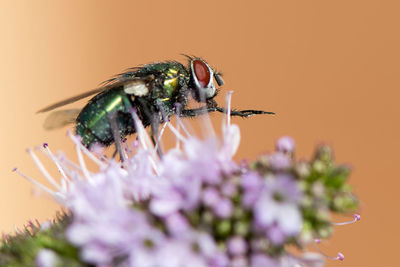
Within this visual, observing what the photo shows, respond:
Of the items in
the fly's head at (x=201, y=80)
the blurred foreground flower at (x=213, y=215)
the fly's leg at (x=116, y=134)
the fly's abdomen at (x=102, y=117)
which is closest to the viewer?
the blurred foreground flower at (x=213, y=215)

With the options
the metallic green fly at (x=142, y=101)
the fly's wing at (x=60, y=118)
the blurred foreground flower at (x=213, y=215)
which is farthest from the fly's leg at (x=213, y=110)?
the blurred foreground flower at (x=213, y=215)

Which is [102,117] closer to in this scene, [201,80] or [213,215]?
[201,80]

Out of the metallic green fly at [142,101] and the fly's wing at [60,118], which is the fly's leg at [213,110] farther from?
the fly's wing at [60,118]

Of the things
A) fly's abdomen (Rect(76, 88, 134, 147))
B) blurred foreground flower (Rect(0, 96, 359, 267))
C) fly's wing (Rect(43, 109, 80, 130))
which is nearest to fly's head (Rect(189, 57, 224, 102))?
fly's abdomen (Rect(76, 88, 134, 147))

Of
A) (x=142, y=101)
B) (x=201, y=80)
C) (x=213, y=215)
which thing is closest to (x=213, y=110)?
(x=201, y=80)

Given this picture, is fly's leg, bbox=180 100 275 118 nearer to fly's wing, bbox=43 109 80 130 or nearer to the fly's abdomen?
the fly's abdomen

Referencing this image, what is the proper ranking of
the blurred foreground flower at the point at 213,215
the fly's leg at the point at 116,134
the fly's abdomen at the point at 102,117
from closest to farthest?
the blurred foreground flower at the point at 213,215 < the fly's leg at the point at 116,134 < the fly's abdomen at the point at 102,117

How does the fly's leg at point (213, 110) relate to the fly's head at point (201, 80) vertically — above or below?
below

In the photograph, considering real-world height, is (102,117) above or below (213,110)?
above
